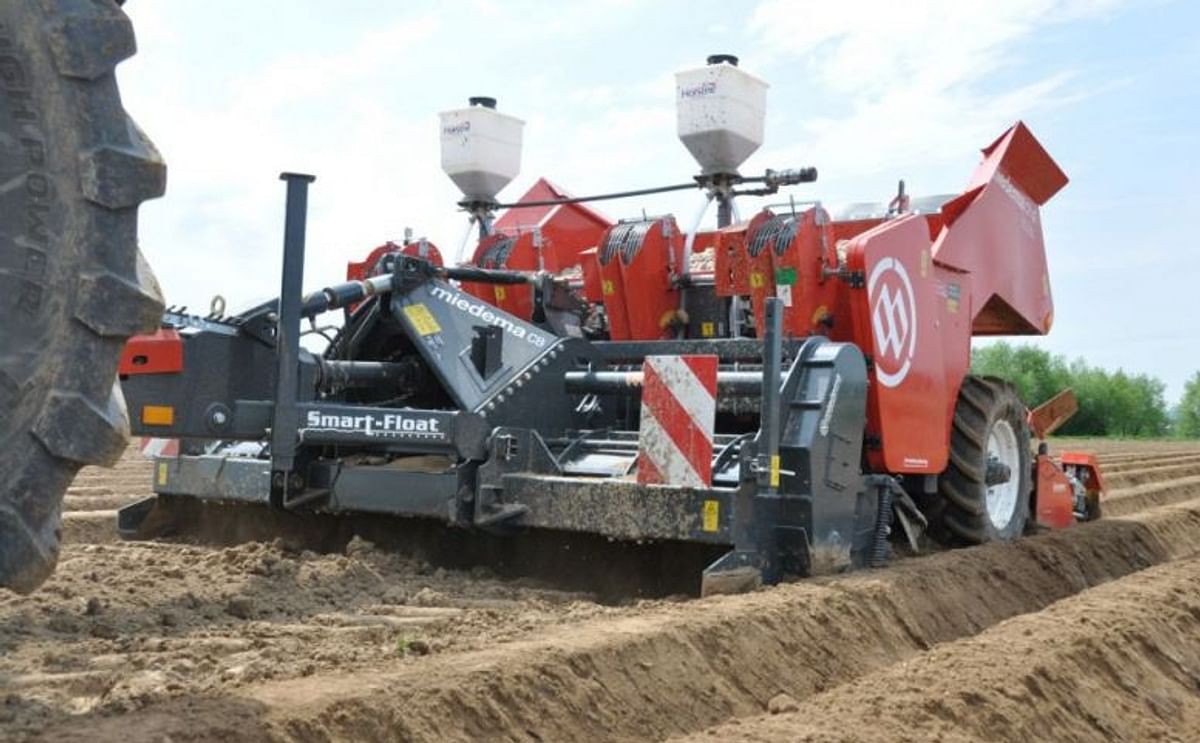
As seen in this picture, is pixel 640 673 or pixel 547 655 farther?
pixel 640 673

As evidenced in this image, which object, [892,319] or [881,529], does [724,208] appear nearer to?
[892,319]

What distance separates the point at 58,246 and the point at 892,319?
4975mm

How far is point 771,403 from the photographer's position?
5840 millimetres

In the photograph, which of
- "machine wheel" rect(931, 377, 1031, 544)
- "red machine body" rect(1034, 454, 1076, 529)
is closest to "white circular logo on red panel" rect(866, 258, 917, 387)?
"machine wheel" rect(931, 377, 1031, 544)

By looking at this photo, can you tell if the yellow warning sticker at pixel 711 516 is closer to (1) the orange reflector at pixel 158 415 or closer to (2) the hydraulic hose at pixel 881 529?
(2) the hydraulic hose at pixel 881 529

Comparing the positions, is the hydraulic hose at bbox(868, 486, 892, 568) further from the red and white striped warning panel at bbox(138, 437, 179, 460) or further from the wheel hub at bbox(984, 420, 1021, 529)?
the red and white striped warning panel at bbox(138, 437, 179, 460)

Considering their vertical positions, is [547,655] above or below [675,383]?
below

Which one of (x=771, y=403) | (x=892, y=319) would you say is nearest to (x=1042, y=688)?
(x=771, y=403)

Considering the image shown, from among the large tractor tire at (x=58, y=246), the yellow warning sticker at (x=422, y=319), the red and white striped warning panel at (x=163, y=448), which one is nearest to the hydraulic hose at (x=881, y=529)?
the yellow warning sticker at (x=422, y=319)

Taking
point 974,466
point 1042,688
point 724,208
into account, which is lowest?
point 1042,688

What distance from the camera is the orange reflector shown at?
5.38 metres

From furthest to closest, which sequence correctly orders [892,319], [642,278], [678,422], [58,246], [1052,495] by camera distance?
[1052,495] → [642,278] → [892,319] → [678,422] → [58,246]

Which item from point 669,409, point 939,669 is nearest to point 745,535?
point 669,409

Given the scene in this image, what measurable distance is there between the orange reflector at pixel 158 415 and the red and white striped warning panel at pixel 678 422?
199 cm
